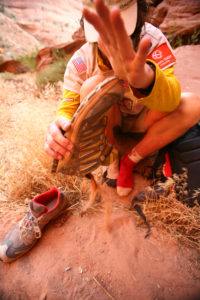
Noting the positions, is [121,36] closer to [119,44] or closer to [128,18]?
[119,44]

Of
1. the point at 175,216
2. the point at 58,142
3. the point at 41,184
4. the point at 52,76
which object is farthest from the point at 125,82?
the point at 52,76

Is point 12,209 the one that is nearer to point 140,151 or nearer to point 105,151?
point 105,151

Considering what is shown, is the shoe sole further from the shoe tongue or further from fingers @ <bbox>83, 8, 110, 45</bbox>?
the shoe tongue

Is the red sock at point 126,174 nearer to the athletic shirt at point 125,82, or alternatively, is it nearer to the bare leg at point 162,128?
Result: the bare leg at point 162,128

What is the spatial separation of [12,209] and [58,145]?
0.78 meters

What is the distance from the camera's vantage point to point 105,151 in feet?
3.29

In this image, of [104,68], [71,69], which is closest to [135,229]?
[104,68]

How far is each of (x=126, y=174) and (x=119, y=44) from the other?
1.04 meters

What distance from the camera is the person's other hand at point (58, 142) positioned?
2.67 feet

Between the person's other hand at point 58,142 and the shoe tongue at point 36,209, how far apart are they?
0.37 m

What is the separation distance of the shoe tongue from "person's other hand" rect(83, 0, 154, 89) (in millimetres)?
865

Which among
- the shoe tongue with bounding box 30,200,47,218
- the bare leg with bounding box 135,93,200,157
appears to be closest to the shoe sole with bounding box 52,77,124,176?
the shoe tongue with bounding box 30,200,47,218

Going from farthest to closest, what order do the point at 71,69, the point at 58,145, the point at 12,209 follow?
the point at 12,209, the point at 71,69, the point at 58,145

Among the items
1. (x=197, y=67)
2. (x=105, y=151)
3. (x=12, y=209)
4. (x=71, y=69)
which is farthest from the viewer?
(x=197, y=67)
